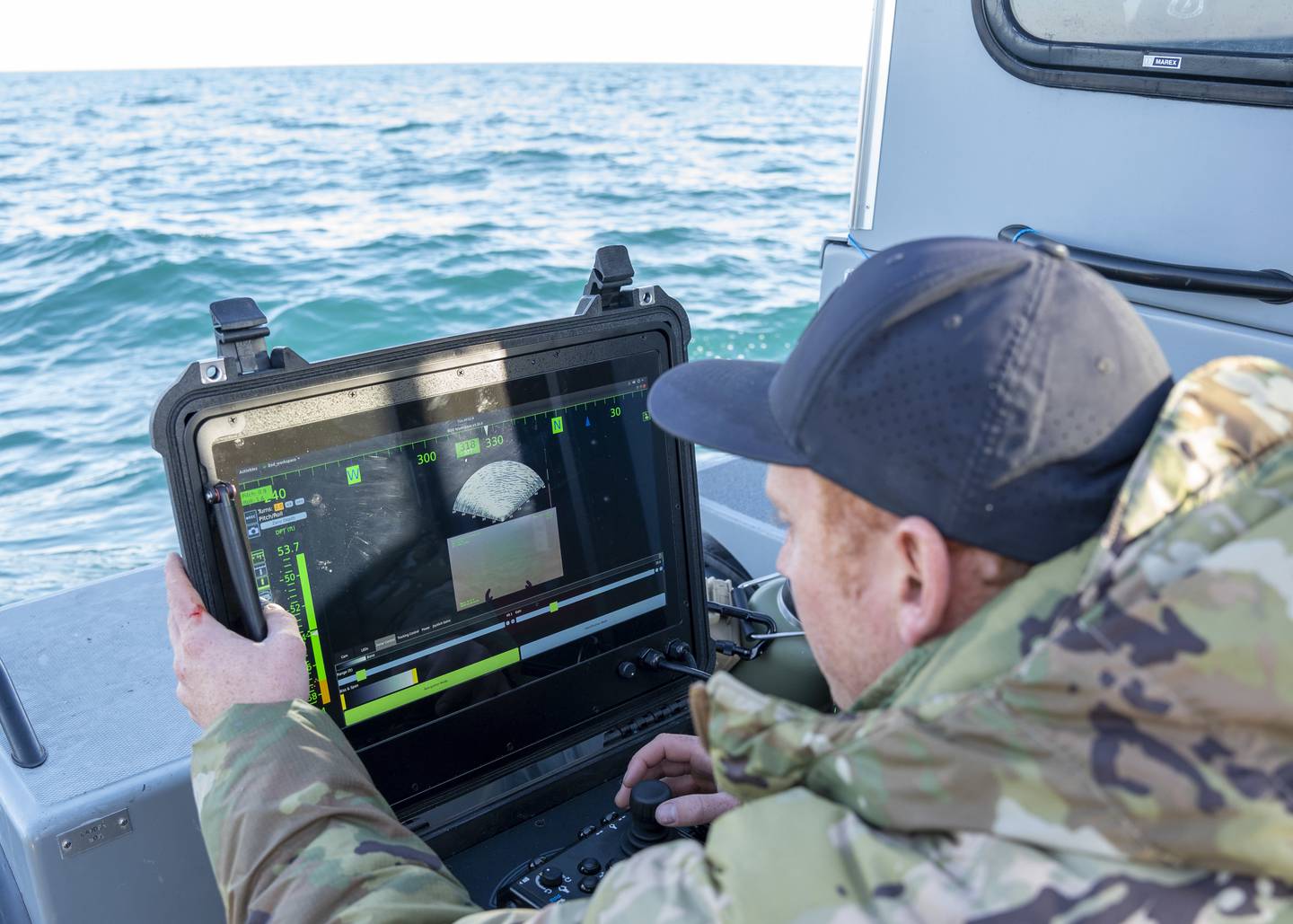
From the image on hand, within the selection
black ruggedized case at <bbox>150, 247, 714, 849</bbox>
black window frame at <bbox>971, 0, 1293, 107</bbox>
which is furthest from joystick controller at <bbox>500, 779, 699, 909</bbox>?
black window frame at <bbox>971, 0, 1293, 107</bbox>

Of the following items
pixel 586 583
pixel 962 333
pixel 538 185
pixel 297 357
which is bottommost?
pixel 538 185

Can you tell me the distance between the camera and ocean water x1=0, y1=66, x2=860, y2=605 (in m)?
7.56

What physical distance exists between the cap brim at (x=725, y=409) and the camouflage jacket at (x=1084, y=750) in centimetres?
21

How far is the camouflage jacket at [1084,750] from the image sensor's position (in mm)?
677

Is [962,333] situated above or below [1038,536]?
above

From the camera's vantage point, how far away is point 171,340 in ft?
31.6

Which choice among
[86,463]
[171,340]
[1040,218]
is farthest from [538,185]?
[1040,218]

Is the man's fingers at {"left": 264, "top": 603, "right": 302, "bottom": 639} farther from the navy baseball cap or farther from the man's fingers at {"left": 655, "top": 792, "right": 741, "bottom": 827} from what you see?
the navy baseball cap

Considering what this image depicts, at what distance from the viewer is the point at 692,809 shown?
1339 mm

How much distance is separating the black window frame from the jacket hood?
1.33 m

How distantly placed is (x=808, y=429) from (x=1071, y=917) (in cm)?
40

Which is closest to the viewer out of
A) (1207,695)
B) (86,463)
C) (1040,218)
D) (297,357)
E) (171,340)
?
(1207,695)

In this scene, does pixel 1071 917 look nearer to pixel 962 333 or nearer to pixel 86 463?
pixel 962 333

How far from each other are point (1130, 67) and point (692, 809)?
5.18ft
